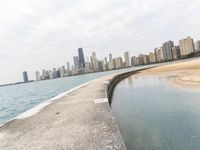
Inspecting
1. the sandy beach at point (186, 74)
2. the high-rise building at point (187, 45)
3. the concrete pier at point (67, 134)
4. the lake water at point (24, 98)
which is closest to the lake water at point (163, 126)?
the concrete pier at point (67, 134)

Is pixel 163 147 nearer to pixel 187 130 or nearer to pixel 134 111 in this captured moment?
pixel 187 130

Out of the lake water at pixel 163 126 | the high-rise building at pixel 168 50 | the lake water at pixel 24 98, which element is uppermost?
the high-rise building at pixel 168 50

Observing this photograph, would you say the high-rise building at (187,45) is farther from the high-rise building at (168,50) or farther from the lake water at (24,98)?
the lake water at (24,98)

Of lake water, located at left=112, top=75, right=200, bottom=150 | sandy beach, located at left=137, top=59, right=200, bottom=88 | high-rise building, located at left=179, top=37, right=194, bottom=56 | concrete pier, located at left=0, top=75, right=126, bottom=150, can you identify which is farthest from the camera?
high-rise building, located at left=179, top=37, right=194, bottom=56

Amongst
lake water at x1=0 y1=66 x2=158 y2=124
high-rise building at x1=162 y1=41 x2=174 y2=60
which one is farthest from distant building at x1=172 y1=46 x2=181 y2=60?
lake water at x1=0 y1=66 x2=158 y2=124

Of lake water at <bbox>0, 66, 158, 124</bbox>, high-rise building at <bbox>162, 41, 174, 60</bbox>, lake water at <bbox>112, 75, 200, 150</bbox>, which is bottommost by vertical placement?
lake water at <bbox>0, 66, 158, 124</bbox>

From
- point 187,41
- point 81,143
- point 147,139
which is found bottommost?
point 147,139

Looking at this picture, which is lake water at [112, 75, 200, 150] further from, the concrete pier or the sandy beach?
the sandy beach

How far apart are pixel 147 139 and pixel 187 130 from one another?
1.34 m

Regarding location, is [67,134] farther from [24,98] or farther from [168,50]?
[168,50]

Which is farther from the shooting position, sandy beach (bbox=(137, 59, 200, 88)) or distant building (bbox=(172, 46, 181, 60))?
distant building (bbox=(172, 46, 181, 60))

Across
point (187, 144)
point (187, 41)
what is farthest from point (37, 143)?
point (187, 41)

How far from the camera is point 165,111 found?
944 centimetres

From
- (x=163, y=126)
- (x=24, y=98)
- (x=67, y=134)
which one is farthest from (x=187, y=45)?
(x=67, y=134)
